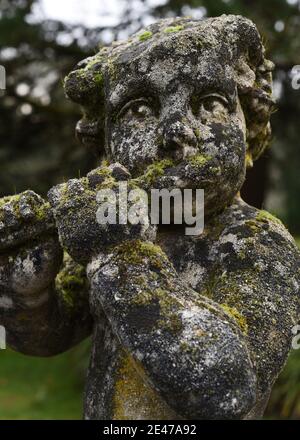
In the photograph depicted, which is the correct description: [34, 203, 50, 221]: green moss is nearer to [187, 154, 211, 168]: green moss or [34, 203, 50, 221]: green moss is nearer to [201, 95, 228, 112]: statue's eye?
[187, 154, 211, 168]: green moss

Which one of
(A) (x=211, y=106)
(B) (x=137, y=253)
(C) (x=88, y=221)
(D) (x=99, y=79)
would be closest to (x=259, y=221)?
(A) (x=211, y=106)

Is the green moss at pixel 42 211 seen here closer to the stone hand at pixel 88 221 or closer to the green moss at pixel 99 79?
the stone hand at pixel 88 221

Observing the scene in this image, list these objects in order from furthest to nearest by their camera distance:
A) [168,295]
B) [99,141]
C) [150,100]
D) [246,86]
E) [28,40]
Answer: [28,40], [99,141], [246,86], [150,100], [168,295]

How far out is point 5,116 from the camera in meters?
7.83

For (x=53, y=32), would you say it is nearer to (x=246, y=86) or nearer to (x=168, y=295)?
(x=246, y=86)

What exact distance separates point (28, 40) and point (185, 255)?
5189 millimetres

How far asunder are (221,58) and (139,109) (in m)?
0.33

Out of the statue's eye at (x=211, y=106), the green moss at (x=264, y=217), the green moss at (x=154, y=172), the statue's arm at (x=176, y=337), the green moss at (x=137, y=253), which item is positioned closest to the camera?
the statue's arm at (x=176, y=337)

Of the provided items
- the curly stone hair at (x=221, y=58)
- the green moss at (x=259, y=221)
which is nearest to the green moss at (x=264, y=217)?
the green moss at (x=259, y=221)

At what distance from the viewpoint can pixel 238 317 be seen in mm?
2053

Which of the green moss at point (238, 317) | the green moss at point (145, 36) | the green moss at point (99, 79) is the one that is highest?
the green moss at point (145, 36)

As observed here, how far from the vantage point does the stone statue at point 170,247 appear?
6.17 ft

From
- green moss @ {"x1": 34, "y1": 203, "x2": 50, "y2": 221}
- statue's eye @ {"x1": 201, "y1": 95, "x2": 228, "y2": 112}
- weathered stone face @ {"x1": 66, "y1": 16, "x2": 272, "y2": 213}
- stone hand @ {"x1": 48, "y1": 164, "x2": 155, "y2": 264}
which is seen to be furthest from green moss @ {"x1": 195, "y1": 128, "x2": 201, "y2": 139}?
green moss @ {"x1": 34, "y1": 203, "x2": 50, "y2": 221}

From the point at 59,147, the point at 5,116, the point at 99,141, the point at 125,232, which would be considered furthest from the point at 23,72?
the point at 125,232
